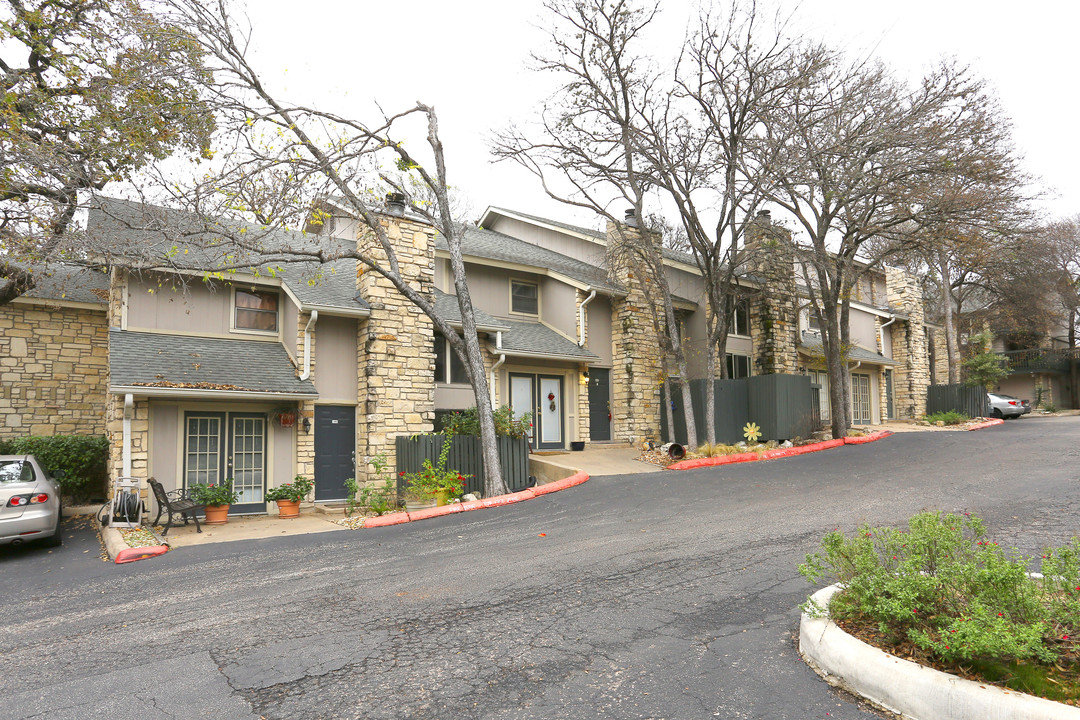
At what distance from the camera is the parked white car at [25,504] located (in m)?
8.58

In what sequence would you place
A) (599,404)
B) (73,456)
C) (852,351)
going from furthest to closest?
(852,351) → (599,404) → (73,456)

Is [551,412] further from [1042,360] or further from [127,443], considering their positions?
[1042,360]

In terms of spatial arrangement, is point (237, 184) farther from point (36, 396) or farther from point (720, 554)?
point (720, 554)

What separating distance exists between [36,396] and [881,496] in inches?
665

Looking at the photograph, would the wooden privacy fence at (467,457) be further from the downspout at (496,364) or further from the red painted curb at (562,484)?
the downspout at (496,364)

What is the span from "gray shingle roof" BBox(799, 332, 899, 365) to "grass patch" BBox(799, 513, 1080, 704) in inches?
713

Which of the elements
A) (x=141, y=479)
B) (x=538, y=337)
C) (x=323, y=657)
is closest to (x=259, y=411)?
(x=141, y=479)

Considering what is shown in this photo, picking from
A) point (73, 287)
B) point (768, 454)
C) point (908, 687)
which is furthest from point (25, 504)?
point (768, 454)

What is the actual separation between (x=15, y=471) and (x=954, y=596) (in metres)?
11.4

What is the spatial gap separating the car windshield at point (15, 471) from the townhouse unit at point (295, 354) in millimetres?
1766

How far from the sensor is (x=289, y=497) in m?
12.2

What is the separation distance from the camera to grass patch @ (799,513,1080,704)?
3086mm

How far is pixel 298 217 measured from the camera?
10625 millimetres

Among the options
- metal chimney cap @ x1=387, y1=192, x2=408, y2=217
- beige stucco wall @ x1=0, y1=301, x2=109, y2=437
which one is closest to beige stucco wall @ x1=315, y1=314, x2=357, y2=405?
metal chimney cap @ x1=387, y1=192, x2=408, y2=217
